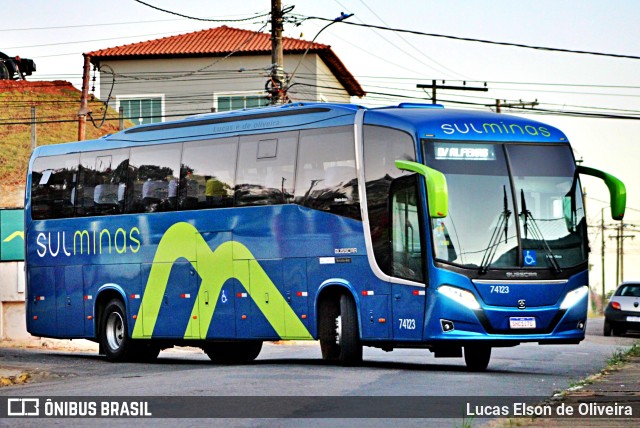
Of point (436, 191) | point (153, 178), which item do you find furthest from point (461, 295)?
point (153, 178)

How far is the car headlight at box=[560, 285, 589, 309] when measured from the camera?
63.3ft

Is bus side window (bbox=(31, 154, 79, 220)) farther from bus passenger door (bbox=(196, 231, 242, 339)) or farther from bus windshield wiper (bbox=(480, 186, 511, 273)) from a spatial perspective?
bus windshield wiper (bbox=(480, 186, 511, 273))

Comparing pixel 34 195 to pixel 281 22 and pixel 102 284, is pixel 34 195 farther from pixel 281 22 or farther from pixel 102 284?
pixel 281 22

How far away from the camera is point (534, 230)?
62.7 feet

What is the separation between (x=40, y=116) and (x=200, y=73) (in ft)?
47.1

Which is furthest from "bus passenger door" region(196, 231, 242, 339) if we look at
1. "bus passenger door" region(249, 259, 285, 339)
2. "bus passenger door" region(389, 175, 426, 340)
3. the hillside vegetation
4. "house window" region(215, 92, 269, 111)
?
the hillside vegetation

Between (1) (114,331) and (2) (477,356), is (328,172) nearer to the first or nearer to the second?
(2) (477,356)

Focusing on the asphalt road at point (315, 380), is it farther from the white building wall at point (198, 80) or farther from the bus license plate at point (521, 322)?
the white building wall at point (198, 80)

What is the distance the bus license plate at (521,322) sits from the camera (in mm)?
18812

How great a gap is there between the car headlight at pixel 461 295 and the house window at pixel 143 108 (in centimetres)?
4759

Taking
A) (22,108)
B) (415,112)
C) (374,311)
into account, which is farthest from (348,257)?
(22,108)

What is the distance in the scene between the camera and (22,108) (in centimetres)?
7588

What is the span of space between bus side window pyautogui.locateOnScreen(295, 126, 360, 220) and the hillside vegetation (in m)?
48.7

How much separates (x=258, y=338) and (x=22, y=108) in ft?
186
